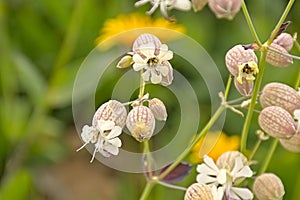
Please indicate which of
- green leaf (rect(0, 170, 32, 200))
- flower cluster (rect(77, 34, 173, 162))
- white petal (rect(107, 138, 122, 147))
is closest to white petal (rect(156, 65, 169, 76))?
flower cluster (rect(77, 34, 173, 162))

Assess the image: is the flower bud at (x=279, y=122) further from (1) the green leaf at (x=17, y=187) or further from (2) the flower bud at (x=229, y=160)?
(1) the green leaf at (x=17, y=187)

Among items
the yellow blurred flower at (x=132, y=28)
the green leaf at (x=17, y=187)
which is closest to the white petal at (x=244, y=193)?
the green leaf at (x=17, y=187)

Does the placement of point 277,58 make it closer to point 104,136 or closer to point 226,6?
point 226,6

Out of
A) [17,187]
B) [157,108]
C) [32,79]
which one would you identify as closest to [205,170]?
[157,108]

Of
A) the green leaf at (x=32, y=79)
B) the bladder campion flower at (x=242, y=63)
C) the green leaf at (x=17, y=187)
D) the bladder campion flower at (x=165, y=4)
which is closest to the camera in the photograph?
the bladder campion flower at (x=242, y=63)

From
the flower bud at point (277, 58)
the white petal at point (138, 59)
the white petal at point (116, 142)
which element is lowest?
the white petal at point (116, 142)

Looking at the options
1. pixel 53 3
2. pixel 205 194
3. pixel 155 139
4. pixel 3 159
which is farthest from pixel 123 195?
pixel 205 194

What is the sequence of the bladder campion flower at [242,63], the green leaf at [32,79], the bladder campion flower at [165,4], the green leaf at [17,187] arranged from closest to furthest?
the bladder campion flower at [242,63], the bladder campion flower at [165,4], the green leaf at [17,187], the green leaf at [32,79]
